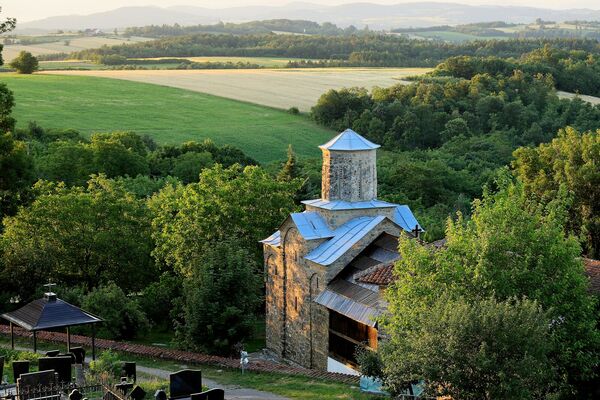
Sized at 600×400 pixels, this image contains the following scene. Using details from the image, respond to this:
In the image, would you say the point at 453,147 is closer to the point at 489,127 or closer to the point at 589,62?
the point at 489,127

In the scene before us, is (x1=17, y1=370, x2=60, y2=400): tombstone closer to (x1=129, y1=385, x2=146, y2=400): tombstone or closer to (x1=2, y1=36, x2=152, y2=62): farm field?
(x1=129, y1=385, x2=146, y2=400): tombstone

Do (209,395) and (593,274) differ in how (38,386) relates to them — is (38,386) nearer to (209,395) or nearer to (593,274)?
(209,395)

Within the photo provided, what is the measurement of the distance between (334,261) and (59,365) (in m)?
13.1

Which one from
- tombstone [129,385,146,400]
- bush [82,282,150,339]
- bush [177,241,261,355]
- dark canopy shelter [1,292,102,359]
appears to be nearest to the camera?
tombstone [129,385,146,400]

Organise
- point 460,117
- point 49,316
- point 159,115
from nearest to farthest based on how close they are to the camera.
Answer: point 49,316
point 159,115
point 460,117

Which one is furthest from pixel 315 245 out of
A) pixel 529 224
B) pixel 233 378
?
pixel 529 224

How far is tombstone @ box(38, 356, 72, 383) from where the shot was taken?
26.2 meters

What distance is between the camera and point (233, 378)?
103 feet

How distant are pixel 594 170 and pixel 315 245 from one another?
23.1m

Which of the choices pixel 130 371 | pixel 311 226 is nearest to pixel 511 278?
pixel 130 371

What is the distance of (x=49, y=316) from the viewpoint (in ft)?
97.0

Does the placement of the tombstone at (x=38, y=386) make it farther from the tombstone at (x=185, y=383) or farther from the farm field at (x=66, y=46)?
the farm field at (x=66, y=46)

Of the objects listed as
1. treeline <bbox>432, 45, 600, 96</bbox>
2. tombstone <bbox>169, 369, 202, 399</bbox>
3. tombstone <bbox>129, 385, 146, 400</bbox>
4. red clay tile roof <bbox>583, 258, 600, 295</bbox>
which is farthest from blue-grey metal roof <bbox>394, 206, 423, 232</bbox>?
treeline <bbox>432, 45, 600, 96</bbox>

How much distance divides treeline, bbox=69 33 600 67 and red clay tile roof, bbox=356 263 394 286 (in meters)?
109
